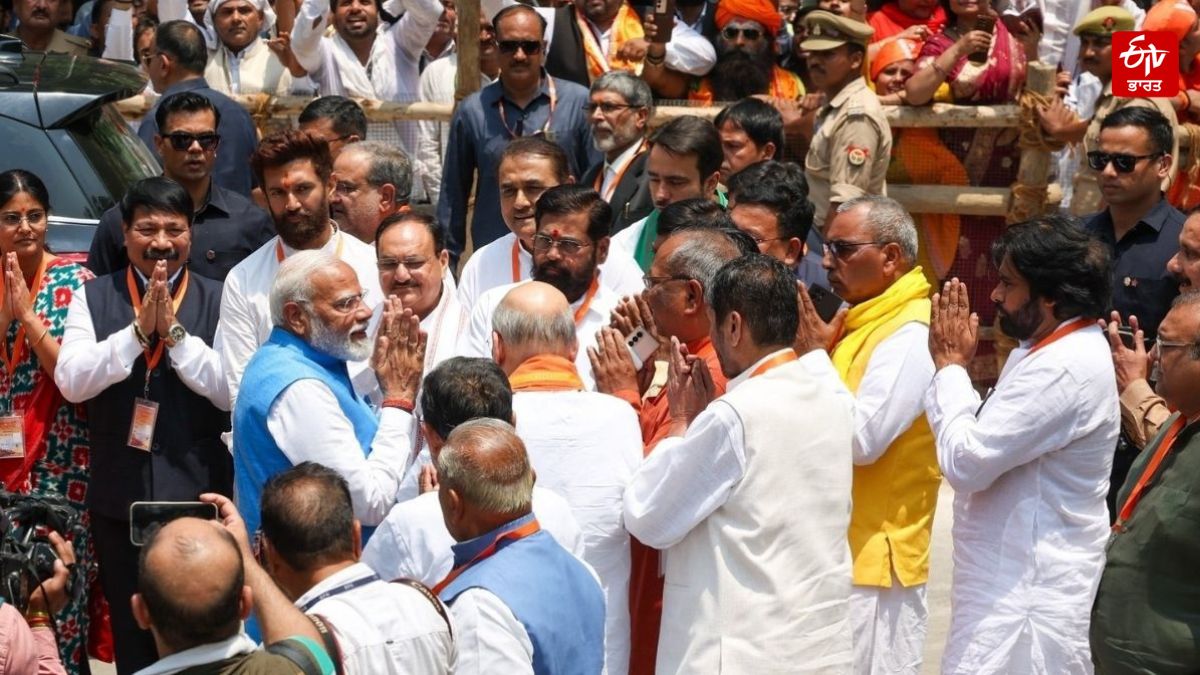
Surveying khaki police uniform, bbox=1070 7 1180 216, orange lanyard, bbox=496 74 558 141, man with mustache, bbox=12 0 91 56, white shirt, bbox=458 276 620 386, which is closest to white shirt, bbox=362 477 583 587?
white shirt, bbox=458 276 620 386

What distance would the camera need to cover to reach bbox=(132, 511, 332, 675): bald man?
377 centimetres

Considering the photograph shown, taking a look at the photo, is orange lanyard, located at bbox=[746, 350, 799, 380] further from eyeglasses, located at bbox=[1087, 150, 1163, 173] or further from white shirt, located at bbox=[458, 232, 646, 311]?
eyeglasses, located at bbox=[1087, 150, 1163, 173]

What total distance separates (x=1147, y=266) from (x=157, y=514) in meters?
4.73

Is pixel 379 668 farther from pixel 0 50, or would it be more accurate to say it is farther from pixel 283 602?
pixel 0 50

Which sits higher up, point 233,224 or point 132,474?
point 233,224

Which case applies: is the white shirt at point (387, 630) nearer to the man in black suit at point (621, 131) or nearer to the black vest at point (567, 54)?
the man in black suit at point (621, 131)

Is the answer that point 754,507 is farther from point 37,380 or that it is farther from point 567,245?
point 37,380

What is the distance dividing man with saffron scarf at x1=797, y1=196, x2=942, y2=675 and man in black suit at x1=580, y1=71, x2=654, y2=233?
249 centimetres

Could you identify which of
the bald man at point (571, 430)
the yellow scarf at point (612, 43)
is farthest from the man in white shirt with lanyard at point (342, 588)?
the yellow scarf at point (612, 43)

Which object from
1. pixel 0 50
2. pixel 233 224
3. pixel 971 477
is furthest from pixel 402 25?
pixel 971 477

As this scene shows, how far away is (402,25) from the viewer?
11.7 meters

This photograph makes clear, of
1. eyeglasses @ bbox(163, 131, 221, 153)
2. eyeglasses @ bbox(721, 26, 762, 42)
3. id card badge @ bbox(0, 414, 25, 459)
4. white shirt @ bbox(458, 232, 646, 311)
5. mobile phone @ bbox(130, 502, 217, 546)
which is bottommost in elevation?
id card badge @ bbox(0, 414, 25, 459)

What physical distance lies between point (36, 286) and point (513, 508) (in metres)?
3.31

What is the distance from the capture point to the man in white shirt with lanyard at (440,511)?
4.95 metres
